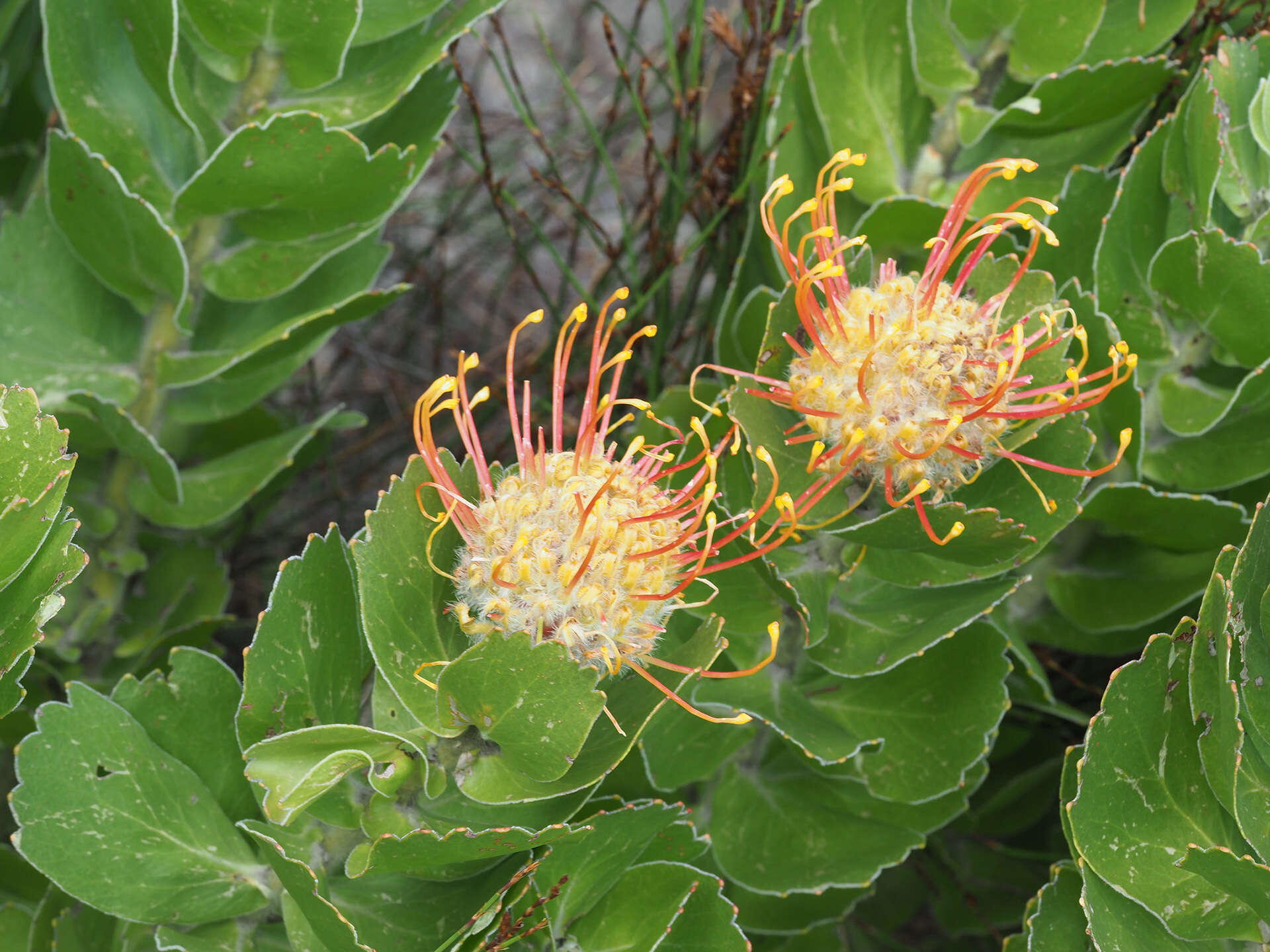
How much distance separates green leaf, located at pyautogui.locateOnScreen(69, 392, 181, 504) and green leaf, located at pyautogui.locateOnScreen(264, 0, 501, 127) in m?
0.30

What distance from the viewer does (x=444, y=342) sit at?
191cm

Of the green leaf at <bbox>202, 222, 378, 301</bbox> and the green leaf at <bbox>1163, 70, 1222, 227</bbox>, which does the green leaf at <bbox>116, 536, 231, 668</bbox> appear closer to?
the green leaf at <bbox>202, 222, 378, 301</bbox>

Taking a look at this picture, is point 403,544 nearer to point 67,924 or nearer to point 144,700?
point 144,700

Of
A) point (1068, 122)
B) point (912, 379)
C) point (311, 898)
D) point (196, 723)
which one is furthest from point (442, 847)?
point (1068, 122)

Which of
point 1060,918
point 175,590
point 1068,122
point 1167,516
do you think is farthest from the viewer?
point 175,590

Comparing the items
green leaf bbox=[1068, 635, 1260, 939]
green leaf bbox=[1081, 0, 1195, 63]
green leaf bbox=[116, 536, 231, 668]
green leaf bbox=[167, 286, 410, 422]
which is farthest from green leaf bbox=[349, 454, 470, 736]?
green leaf bbox=[1081, 0, 1195, 63]

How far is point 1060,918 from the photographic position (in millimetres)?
883

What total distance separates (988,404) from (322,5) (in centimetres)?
62

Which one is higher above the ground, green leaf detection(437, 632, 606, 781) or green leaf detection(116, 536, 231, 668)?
green leaf detection(437, 632, 606, 781)

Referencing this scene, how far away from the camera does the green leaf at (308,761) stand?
64 centimetres

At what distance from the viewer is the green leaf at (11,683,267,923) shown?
0.79 metres

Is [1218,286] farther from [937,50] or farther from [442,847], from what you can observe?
[442,847]

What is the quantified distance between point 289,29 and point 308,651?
0.53 meters

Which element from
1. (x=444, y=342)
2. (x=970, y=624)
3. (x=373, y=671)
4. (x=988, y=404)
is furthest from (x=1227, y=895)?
(x=444, y=342)
